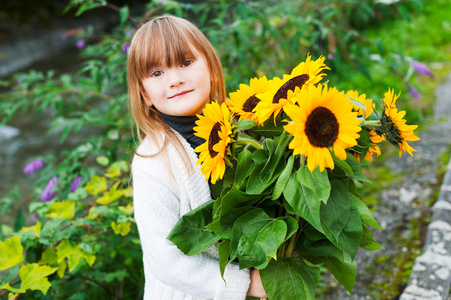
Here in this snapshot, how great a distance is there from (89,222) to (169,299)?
47cm

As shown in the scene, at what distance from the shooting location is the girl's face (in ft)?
3.91

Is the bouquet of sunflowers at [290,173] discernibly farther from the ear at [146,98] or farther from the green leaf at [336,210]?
the ear at [146,98]

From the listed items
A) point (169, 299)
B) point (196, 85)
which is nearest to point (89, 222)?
point (169, 299)

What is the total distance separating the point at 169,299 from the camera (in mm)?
1230

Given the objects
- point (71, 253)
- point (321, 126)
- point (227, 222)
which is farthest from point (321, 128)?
point (71, 253)

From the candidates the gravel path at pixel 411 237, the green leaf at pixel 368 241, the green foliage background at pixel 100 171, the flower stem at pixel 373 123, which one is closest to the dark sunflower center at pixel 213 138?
the flower stem at pixel 373 123

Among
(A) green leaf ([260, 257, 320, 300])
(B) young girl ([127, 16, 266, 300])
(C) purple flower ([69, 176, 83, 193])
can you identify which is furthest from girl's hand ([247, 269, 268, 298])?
(C) purple flower ([69, 176, 83, 193])

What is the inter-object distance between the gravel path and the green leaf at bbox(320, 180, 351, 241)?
913 millimetres

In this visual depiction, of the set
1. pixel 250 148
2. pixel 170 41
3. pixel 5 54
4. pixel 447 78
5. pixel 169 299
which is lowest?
pixel 5 54

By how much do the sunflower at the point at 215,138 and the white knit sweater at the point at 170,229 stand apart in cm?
28

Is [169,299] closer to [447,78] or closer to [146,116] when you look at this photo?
[146,116]

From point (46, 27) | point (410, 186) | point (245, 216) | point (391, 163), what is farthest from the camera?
point (46, 27)

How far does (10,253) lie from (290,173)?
104cm

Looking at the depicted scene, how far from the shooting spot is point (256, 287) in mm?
1116
